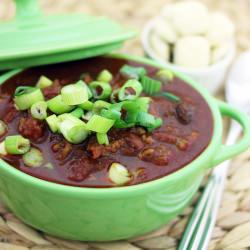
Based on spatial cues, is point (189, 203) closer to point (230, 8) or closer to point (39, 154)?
point (39, 154)

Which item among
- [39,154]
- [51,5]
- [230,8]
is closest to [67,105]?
[39,154]

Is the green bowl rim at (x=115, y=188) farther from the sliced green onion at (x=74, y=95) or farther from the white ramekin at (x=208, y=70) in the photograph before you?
the white ramekin at (x=208, y=70)

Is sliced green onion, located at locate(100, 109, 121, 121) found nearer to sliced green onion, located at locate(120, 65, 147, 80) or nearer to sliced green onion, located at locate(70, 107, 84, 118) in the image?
sliced green onion, located at locate(70, 107, 84, 118)

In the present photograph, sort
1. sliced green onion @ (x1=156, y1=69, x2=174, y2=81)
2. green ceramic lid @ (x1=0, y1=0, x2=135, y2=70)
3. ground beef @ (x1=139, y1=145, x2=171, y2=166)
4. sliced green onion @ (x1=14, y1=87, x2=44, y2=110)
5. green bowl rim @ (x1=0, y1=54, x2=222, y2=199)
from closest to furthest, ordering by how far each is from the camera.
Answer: green bowl rim @ (x1=0, y1=54, x2=222, y2=199) < ground beef @ (x1=139, y1=145, x2=171, y2=166) < sliced green onion @ (x1=14, y1=87, x2=44, y2=110) < green ceramic lid @ (x1=0, y1=0, x2=135, y2=70) < sliced green onion @ (x1=156, y1=69, x2=174, y2=81)

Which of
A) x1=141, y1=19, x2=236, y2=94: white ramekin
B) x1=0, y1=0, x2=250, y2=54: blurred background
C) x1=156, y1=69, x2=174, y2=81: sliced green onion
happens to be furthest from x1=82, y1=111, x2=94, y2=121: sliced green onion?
x1=0, y1=0, x2=250, y2=54: blurred background

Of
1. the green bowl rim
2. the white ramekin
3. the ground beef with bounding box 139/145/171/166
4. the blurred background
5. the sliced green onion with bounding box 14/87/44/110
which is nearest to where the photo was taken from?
the green bowl rim

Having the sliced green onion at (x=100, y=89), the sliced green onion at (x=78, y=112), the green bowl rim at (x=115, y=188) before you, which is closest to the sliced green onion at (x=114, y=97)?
the sliced green onion at (x=100, y=89)
